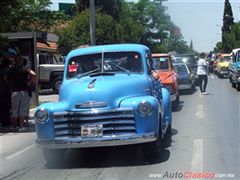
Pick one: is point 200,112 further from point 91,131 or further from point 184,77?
point 91,131

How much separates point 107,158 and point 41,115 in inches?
58.4

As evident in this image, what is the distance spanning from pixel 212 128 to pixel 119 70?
3822 mm

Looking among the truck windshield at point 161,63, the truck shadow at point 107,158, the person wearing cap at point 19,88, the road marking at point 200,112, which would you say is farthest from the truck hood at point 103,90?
the truck windshield at point 161,63

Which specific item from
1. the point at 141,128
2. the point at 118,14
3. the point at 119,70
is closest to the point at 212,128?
the point at 119,70

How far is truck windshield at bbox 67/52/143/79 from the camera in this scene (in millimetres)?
10578

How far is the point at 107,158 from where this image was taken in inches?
392

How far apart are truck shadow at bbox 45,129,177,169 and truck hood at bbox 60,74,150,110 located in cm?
101

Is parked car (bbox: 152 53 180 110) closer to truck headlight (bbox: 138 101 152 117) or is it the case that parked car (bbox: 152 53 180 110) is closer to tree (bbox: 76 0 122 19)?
truck headlight (bbox: 138 101 152 117)

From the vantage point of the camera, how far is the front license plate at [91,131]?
905cm

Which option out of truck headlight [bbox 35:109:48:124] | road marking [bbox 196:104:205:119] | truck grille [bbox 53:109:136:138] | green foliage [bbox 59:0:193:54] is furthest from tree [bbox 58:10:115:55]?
truck grille [bbox 53:109:136:138]

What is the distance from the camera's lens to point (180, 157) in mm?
9641

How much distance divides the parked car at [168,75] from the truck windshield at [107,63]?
7141mm

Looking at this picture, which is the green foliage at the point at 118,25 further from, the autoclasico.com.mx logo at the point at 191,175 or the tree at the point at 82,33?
the autoclasico.com.mx logo at the point at 191,175

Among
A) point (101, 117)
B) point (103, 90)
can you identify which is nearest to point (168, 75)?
point (103, 90)
